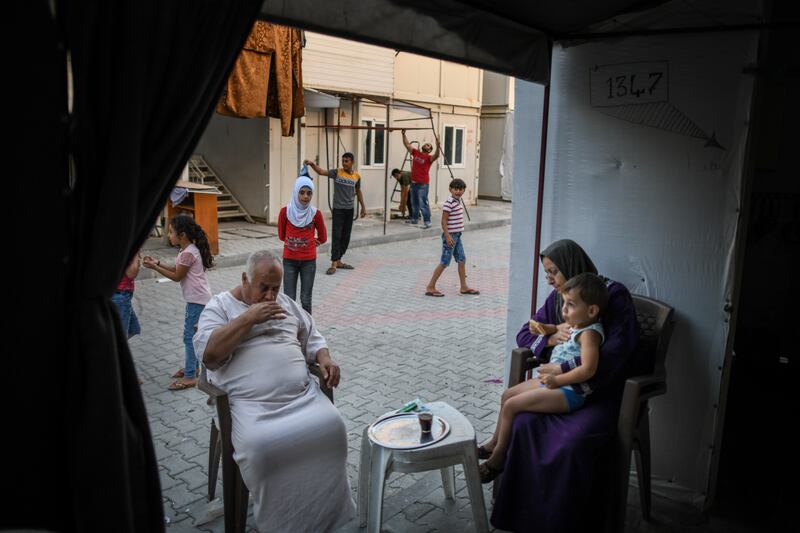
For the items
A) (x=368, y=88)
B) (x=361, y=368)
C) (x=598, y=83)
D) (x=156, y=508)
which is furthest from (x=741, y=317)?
(x=368, y=88)

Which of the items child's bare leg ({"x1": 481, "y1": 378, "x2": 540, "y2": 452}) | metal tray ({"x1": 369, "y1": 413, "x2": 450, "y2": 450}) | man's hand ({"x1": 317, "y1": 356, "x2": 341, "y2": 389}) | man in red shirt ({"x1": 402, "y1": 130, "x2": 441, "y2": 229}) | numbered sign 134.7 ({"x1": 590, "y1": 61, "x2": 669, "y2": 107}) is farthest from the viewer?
man in red shirt ({"x1": 402, "y1": 130, "x2": 441, "y2": 229})

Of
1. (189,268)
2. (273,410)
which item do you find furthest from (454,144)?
(273,410)

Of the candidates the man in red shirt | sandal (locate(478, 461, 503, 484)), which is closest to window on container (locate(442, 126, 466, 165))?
the man in red shirt

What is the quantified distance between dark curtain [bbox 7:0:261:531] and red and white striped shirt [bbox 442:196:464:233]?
7227 mm

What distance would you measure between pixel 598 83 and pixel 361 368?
11.5 feet

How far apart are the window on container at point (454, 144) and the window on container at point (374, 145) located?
2.66 metres

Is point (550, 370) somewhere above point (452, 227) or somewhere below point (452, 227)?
below

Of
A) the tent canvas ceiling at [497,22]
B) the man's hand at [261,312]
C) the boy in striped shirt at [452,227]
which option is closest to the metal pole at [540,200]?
the tent canvas ceiling at [497,22]

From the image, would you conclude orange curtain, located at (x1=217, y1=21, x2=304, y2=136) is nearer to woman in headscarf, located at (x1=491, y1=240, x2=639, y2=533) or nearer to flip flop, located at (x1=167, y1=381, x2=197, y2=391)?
flip flop, located at (x1=167, y1=381, x2=197, y2=391)

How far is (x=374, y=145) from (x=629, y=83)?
1372 centimetres

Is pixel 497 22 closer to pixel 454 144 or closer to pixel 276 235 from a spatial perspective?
pixel 276 235

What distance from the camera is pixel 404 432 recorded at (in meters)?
3.61

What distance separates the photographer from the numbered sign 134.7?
13.8 ft

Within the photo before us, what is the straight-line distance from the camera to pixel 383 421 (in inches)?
148
